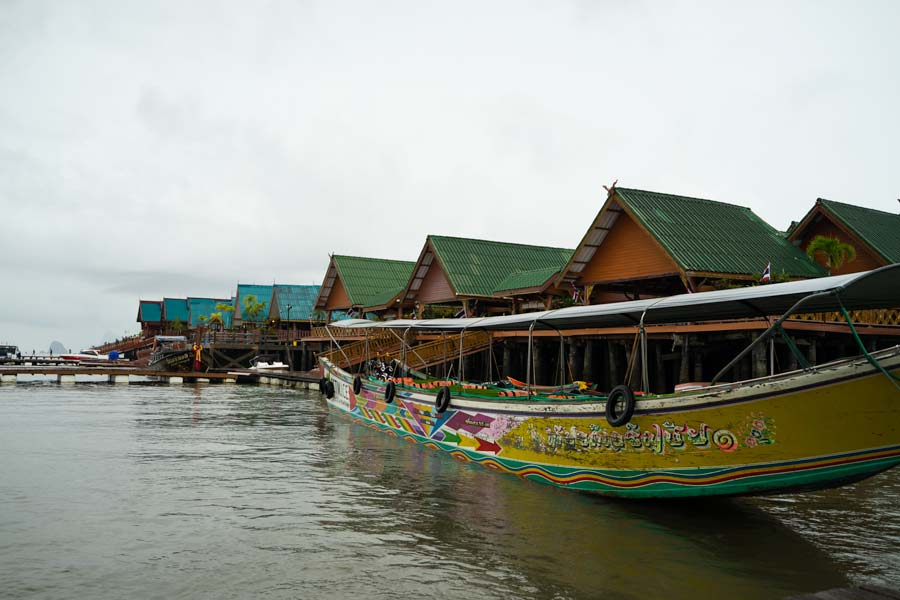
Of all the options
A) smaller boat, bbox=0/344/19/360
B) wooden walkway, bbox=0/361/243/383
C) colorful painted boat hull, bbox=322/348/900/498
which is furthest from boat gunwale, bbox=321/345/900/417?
smaller boat, bbox=0/344/19/360

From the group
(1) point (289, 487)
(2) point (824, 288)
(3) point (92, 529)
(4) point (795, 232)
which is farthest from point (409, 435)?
(4) point (795, 232)

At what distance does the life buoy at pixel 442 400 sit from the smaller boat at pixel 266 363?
34.6 metres

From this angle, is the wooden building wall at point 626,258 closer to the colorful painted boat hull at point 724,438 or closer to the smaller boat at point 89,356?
the colorful painted boat hull at point 724,438

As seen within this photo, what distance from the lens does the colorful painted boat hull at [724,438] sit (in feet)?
25.4

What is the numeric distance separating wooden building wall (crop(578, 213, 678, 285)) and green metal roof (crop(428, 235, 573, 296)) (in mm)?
5417

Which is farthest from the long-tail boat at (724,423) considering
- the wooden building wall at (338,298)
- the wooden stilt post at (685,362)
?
the wooden building wall at (338,298)

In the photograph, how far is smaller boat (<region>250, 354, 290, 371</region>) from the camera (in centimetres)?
4800

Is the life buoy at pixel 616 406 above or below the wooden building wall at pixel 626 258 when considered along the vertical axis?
below

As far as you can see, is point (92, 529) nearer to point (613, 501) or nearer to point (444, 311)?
point (613, 501)

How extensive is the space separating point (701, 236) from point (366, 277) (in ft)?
83.5

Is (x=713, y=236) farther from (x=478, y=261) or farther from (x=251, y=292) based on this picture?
(x=251, y=292)

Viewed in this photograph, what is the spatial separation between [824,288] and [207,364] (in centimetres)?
4854

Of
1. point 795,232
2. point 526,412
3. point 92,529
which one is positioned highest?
point 795,232

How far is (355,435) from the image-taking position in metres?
19.5
